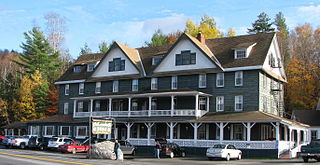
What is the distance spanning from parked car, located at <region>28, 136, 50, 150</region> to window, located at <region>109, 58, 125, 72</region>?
13115 millimetres

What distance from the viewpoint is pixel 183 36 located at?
1944 inches

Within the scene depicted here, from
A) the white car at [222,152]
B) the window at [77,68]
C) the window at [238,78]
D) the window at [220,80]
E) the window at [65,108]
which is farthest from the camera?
the window at [77,68]

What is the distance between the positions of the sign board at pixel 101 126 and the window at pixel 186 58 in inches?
549

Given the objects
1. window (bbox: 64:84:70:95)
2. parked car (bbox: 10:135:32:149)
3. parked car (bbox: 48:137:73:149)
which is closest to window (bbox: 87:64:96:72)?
window (bbox: 64:84:70:95)

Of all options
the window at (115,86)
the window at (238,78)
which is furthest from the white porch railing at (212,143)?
the window at (115,86)

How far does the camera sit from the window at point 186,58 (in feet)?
160

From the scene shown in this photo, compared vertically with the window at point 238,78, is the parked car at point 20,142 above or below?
below

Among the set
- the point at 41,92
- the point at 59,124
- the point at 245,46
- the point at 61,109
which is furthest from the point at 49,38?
the point at 245,46

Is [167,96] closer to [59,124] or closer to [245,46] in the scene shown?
[245,46]

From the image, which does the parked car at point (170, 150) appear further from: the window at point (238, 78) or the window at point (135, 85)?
the window at point (135, 85)

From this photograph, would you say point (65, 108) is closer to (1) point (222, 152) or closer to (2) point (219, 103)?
(2) point (219, 103)

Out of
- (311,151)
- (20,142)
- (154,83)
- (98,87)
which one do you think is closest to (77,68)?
(98,87)

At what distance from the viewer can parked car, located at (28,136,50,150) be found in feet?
155

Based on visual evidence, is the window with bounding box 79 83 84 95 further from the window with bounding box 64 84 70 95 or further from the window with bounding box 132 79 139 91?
the window with bounding box 132 79 139 91
